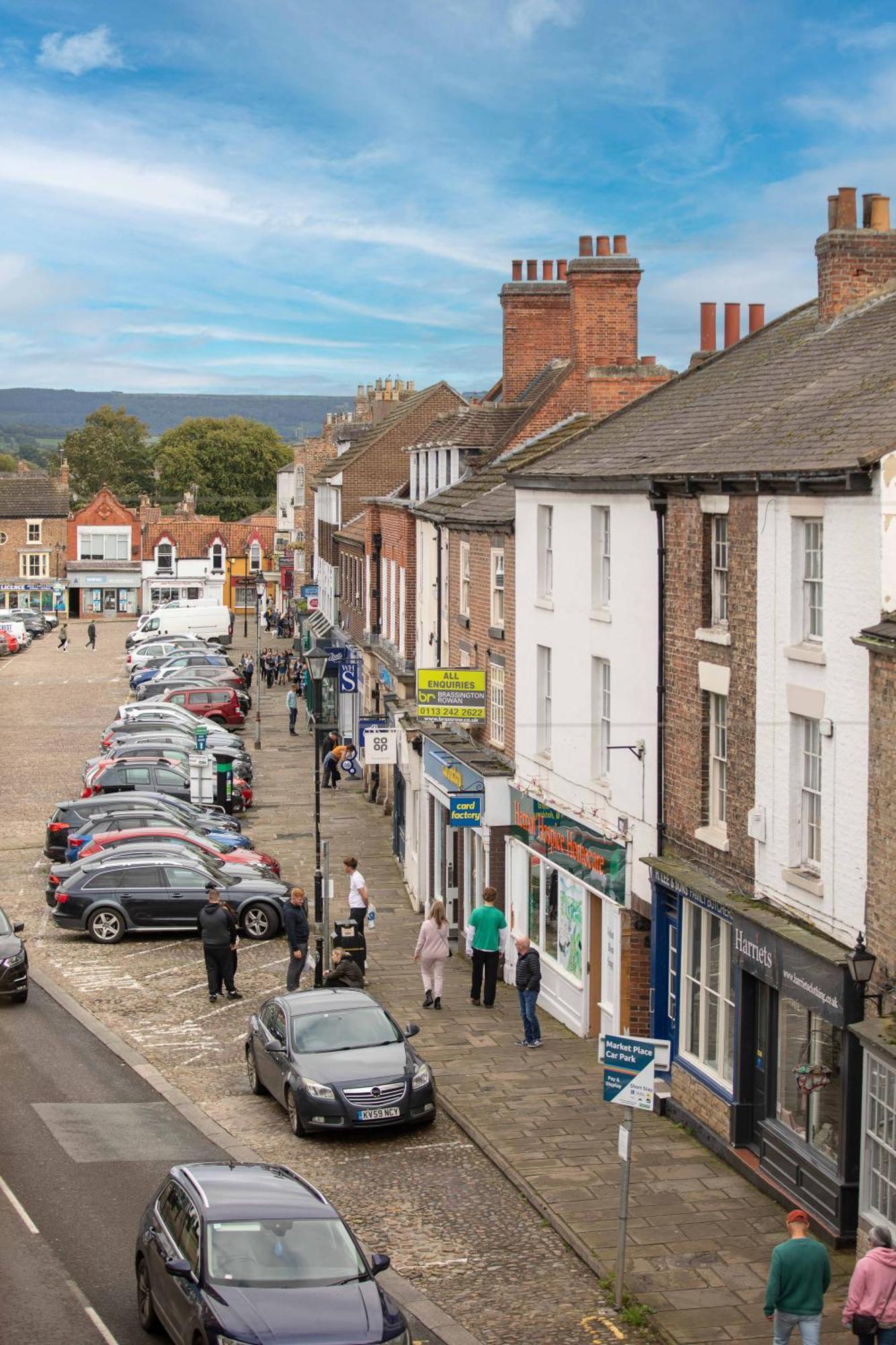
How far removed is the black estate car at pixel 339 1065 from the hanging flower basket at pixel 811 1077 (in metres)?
4.79

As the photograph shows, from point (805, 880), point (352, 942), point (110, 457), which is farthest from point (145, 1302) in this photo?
A: point (110, 457)

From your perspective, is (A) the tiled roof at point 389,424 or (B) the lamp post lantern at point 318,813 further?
(A) the tiled roof at point 389,424

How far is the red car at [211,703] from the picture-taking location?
59.2 meters

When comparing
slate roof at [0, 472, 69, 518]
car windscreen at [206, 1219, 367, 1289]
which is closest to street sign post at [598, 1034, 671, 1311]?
car windscreen at [206, 1219, 367, 1289]

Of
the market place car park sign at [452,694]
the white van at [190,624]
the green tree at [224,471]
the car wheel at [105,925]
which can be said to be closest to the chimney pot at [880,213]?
the market place car park sign at [452,694]

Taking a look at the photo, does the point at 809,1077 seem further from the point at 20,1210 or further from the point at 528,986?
the point at 20,1210

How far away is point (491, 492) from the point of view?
30.3 metres

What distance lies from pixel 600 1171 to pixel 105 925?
14.2 m

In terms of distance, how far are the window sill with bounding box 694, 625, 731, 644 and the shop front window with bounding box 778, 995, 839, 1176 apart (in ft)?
13.1

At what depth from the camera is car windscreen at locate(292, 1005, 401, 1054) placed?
1928cm

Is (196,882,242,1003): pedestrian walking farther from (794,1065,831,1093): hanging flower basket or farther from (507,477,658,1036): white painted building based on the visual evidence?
(794,1065,831,1093): hanging flower basket

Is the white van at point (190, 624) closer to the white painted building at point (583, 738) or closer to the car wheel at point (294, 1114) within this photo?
the white painted building at point (583, 738)

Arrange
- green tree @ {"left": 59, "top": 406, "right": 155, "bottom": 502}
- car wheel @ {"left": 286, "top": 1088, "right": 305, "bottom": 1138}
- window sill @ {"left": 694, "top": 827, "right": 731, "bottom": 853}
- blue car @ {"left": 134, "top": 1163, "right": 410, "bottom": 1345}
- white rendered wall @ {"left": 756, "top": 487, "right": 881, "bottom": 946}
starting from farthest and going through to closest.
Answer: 1. green tree @ {"left": 59, "top": 406, "right": 155, "bottom": 502}
2. car wheel @ {"left": 286, "top": 1088, "right": 305, "bottom": 1138}
3. window sill @ {"left": 694, "top": 827, "right": 731, "bottom": 853}
4. white rendered wall @ {"left": 756, "top": 487, "right": 881, "bottom": 946}
5. blue car @ {"left": 134, "top": 1163, "right": 410, "bottom": 1345}

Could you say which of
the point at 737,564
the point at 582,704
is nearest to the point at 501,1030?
the point at 582,704
